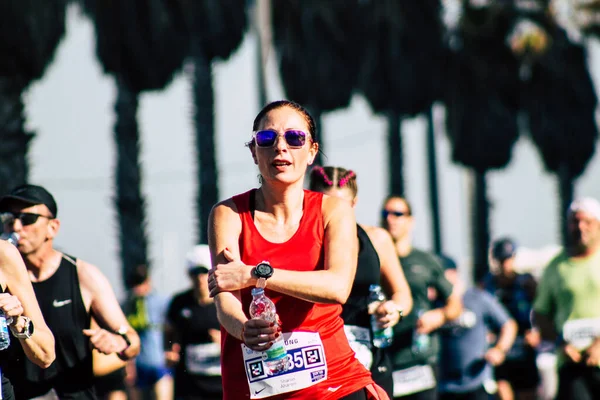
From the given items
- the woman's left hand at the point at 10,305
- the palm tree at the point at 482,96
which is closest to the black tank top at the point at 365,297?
the woman's left hand at the point at 10,305

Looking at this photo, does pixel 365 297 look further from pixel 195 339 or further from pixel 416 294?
pixel 195 339

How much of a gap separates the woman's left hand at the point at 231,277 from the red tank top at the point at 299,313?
211mm

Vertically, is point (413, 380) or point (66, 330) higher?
point (66, 330)

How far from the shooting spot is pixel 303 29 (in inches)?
982

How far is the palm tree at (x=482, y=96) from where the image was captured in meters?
27.6

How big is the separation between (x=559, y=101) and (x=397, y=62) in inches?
202

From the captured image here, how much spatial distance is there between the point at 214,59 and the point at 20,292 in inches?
676

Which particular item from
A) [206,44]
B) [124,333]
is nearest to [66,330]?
[124,333]

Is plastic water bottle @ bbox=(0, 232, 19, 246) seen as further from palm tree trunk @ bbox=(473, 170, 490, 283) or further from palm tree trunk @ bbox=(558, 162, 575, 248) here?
palm tree trunk @ bbox=(558, 162, 575, 248)

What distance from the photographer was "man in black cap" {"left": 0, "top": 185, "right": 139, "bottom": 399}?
6.22 m

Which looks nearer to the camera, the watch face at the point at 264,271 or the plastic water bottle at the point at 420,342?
the watch face at the point at 264,271

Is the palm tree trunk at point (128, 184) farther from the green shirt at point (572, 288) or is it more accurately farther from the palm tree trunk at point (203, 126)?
the green shirt at point (572, 288)

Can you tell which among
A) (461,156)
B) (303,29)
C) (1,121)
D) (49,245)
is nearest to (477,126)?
(461,156)

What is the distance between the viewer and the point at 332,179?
21.1ft
